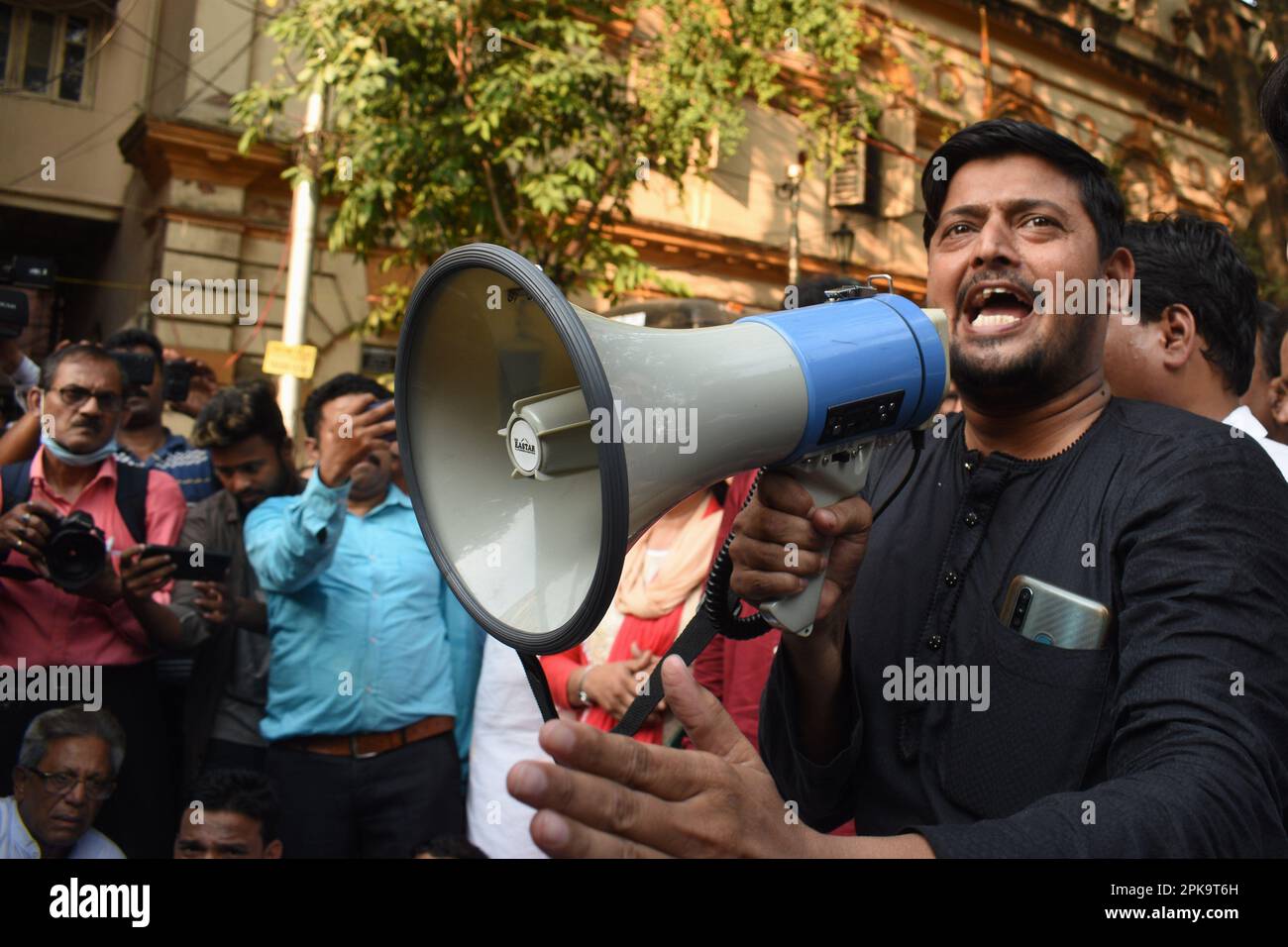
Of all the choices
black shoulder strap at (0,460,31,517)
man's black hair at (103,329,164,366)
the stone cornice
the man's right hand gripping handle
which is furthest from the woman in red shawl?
the stone cornice

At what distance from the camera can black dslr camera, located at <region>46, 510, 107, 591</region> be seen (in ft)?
9.02

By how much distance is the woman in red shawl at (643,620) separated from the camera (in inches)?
101

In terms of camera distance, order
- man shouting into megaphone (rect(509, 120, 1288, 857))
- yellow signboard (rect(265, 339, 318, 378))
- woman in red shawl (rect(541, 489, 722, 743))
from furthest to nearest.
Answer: yellow signboard (rect(265, 339, 318, 378)), woman in red shawl (rect(541, 489, 722, 743)), man shouting into megaphone (rect(509, 120, 1288, 857))

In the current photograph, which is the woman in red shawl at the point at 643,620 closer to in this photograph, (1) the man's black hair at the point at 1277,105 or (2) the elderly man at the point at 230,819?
(2) the elderly man at the point at 230,819

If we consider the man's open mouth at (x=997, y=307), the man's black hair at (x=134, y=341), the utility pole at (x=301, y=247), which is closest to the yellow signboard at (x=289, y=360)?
the utility pole at (x=301, y=247)

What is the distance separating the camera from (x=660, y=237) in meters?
11.6

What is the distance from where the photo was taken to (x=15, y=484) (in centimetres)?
303

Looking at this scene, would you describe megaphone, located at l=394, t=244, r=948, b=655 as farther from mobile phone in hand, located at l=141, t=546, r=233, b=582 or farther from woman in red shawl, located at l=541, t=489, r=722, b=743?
mobile phone in hand, located at l=141, t=546, r=233, b=582

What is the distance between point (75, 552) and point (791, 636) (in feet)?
7.11

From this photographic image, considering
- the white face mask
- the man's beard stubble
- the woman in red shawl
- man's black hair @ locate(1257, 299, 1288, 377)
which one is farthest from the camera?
man's black hair @ locate(1257, 299, 1288, 377)

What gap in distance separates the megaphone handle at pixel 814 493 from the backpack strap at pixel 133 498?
95.6 inches

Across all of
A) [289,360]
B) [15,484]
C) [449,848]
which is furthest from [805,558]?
[289,360]

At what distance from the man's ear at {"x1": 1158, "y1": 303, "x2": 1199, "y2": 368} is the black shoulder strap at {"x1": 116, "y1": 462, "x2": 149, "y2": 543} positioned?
9.11ft

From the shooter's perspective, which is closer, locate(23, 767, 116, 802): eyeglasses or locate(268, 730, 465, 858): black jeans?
locate(23, 767, 116, 802): eyeglasses
